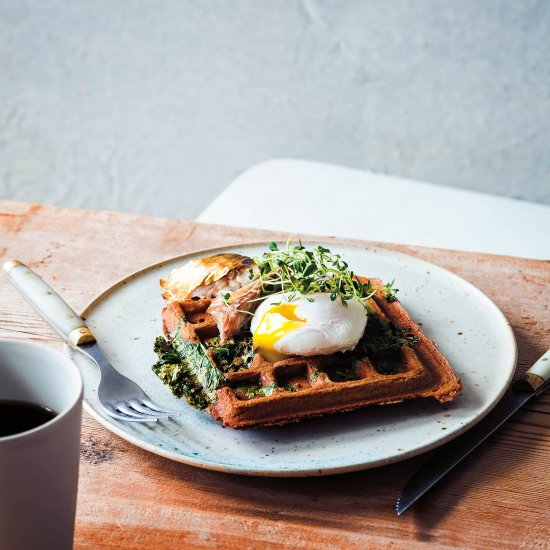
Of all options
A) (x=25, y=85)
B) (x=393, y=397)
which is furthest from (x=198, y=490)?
(x=25, y=85)

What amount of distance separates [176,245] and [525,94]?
7.18ft

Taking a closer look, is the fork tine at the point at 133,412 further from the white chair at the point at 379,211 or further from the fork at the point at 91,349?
the white chair at the point at 379,211

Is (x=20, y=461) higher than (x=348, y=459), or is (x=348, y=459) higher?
(x=20, y=461)

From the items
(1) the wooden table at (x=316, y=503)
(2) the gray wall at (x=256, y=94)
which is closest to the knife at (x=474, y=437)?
(1) the wooden table at (x=316, y=503)

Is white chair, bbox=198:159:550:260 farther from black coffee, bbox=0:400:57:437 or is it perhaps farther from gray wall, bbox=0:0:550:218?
black coffee, bbox=0:400:57:437

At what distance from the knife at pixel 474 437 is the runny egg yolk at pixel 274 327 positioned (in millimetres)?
299

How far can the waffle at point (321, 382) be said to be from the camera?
1112mm

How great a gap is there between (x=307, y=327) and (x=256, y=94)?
2.83 m

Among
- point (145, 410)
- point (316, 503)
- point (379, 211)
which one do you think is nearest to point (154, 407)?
point (145, 410)

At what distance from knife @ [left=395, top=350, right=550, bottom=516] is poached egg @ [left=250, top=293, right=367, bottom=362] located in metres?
0.23

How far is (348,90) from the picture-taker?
364 cm

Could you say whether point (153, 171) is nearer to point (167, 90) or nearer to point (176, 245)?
point (167, 90)

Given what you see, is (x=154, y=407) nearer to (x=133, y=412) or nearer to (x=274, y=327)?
(x=133, y=412)

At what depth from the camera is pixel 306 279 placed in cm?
127
